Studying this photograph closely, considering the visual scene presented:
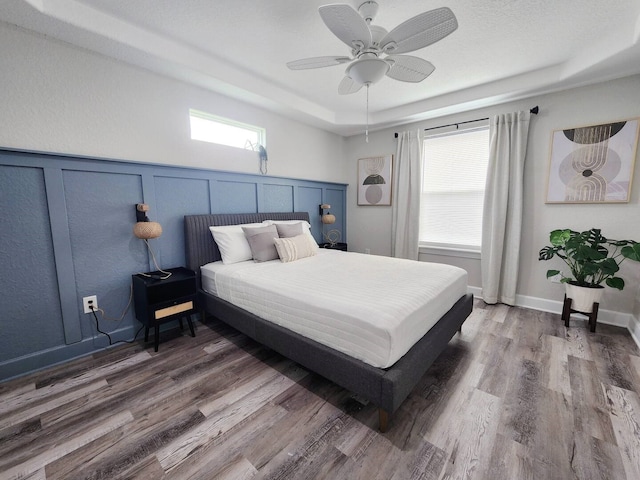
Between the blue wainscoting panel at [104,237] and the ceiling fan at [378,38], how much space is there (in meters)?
1.85

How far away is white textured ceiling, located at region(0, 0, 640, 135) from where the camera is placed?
1786mm

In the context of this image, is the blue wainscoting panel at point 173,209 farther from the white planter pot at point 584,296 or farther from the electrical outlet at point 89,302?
the white planter pot at point 584,296

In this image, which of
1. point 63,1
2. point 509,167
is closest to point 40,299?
point 63,1

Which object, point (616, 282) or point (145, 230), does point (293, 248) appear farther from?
point (616, 282)

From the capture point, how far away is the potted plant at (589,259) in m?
2.38

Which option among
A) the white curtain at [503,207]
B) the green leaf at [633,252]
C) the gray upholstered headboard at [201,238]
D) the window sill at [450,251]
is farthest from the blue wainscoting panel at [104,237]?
the green leaf at [633,252]

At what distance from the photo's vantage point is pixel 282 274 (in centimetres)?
226

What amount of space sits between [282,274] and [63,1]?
2.43 m

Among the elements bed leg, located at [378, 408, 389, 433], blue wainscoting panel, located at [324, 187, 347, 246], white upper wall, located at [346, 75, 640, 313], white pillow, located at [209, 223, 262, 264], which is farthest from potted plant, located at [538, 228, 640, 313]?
white pillow, located at [209, 223, 262, 264]

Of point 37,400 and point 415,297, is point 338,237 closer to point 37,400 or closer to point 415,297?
point 415,297

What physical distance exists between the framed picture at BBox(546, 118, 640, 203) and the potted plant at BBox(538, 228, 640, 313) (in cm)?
43

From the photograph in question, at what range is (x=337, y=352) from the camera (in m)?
1.55

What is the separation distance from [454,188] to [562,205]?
1165mm

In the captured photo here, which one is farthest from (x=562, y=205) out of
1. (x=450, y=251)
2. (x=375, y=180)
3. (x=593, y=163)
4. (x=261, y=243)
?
(x=261, y=243)
